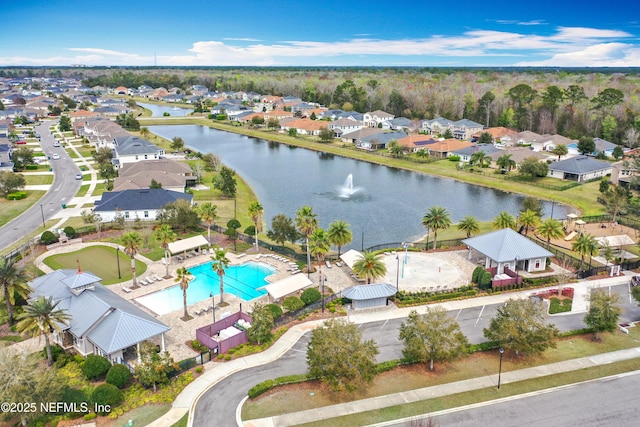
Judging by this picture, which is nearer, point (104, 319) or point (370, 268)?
point (104, 319)

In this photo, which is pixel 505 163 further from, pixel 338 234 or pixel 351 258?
pixel 351 258

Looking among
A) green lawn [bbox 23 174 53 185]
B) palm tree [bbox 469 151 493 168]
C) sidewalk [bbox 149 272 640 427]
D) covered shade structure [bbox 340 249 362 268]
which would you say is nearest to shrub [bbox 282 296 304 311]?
sidewalk [bbox 149 272 640 427]

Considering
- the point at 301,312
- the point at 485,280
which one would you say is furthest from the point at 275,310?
the point at 485,280

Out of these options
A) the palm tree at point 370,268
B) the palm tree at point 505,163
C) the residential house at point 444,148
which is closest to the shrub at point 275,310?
the palm tree at point 370,268

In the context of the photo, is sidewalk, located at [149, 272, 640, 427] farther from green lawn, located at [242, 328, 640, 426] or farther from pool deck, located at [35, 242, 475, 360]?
pool deck, located at [35, 242, 475, 360]

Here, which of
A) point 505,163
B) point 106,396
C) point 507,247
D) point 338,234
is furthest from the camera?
point 505,163

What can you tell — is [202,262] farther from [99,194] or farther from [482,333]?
[99,194]

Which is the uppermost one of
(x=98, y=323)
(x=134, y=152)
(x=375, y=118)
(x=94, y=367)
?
(x=375, y=118)
